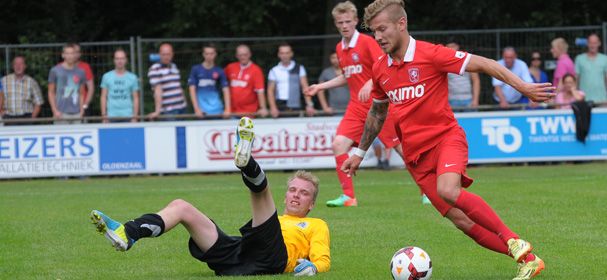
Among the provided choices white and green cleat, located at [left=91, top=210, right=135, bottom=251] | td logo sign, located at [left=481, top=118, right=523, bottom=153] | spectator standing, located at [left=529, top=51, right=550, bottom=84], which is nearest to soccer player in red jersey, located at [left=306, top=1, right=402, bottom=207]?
white and green cleat, located at [left=91, top=210, right=135, bottom=251]

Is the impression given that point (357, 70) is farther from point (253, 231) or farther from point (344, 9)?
point (253, 231)

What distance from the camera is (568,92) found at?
786 inches

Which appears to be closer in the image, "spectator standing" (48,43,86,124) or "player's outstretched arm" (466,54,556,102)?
"player's outstretched arm" (466,54,556,102)

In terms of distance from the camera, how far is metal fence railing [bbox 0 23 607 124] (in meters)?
20.8

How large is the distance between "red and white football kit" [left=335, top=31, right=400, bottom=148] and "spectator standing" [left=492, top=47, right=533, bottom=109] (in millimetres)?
6365

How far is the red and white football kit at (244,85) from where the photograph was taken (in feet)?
64.7

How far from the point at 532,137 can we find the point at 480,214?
12.4m

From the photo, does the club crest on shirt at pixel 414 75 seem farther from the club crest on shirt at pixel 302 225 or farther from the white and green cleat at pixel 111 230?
the white and green cleat at pixel 111 230

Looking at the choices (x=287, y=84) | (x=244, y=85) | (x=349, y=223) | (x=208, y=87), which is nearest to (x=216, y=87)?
(x=208, y=87)

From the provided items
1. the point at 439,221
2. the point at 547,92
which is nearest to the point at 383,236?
the point at 439,221

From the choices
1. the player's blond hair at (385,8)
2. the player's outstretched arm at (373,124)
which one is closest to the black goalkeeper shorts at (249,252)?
the player's outstretched arm at (373,124)

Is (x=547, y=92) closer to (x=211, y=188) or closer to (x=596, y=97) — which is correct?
(x=211, y=188)

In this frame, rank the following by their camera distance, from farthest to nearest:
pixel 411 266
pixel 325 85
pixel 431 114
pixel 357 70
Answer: pixel 357 70 → pixel 325 85 → pixel 431 114 → pixel 411 266

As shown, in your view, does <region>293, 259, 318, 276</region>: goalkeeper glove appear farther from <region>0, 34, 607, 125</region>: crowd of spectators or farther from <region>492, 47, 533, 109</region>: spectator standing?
<region>492, 47, 533, 109</region>: spectator standing
